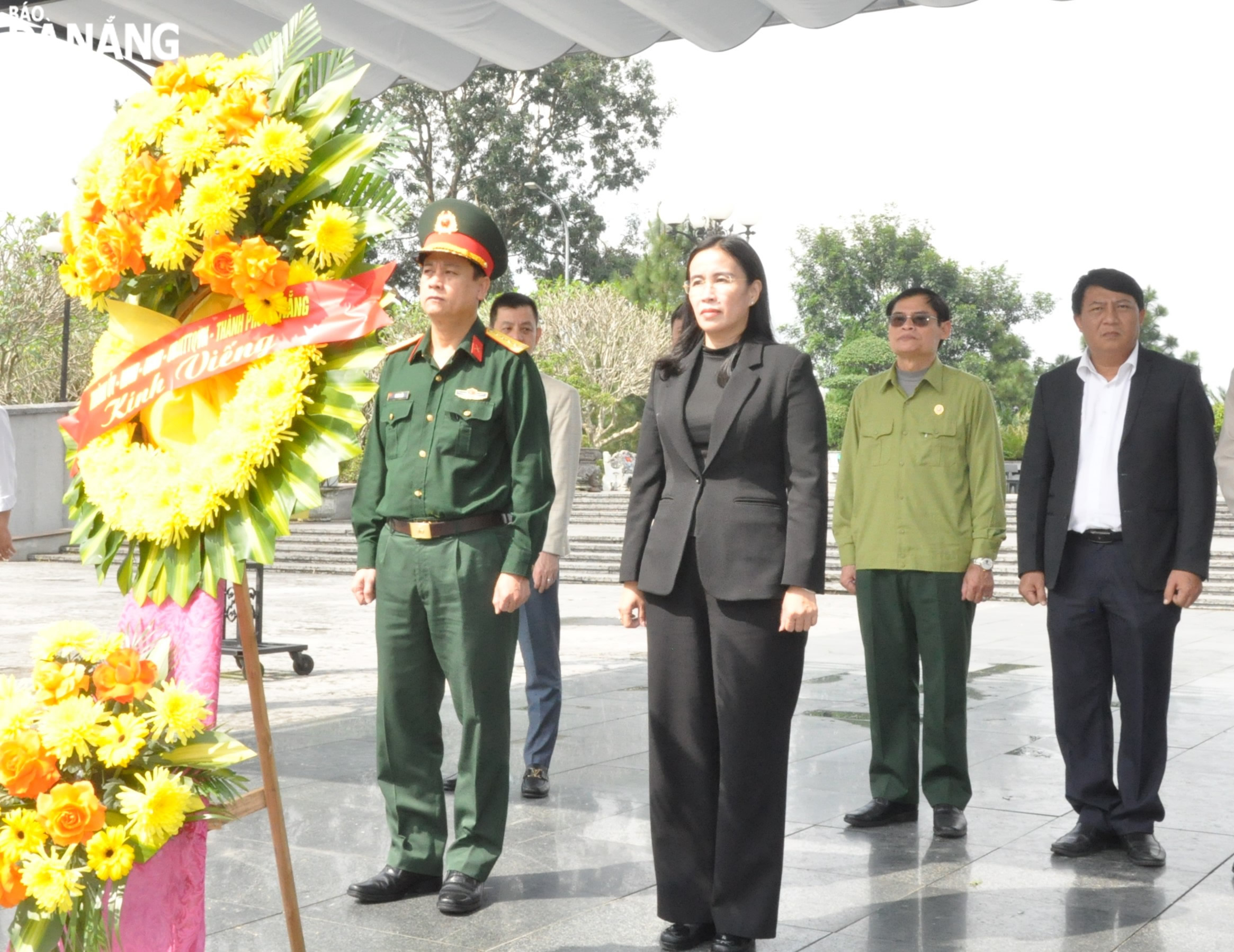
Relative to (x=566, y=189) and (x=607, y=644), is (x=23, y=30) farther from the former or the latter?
(x=566, y=189)

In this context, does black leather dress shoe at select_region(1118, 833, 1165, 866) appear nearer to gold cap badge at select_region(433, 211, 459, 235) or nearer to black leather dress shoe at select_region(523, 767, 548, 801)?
black leather dress shoe at select_region(523, 767, 548, 801)

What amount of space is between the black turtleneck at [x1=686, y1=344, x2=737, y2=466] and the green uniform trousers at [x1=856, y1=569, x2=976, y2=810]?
154 centimetres

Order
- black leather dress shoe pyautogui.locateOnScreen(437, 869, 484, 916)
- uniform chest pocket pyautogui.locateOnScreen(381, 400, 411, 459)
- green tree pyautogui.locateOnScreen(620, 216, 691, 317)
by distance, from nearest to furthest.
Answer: black leather dress shoe pyautogui.locateOnScreen(437, 869, 484, 916), uniform chest pocket pyautogui.locateOnScreen(381, 400, 411, 459), green tree pyautogui.locateOnScreen(620, 216, 691, 317)

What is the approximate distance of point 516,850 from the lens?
15.3ft

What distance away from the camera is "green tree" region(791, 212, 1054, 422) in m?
61.4

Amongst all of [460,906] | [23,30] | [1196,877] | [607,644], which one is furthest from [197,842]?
[607,644]

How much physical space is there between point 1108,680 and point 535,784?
7.34 ft

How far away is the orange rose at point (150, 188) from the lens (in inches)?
102

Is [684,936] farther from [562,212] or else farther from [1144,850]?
[562,212]

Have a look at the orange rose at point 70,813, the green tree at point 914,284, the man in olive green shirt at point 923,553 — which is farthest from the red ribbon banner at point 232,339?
the green tree at point 914,284

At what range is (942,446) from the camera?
5.20m

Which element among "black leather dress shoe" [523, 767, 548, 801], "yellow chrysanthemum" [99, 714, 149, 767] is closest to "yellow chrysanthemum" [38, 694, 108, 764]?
"yellow chrysanthemum" [99, 714, 149, 767]

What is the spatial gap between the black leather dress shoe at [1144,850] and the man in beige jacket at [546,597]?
2210 mm

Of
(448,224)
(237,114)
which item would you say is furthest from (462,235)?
(237,114)
